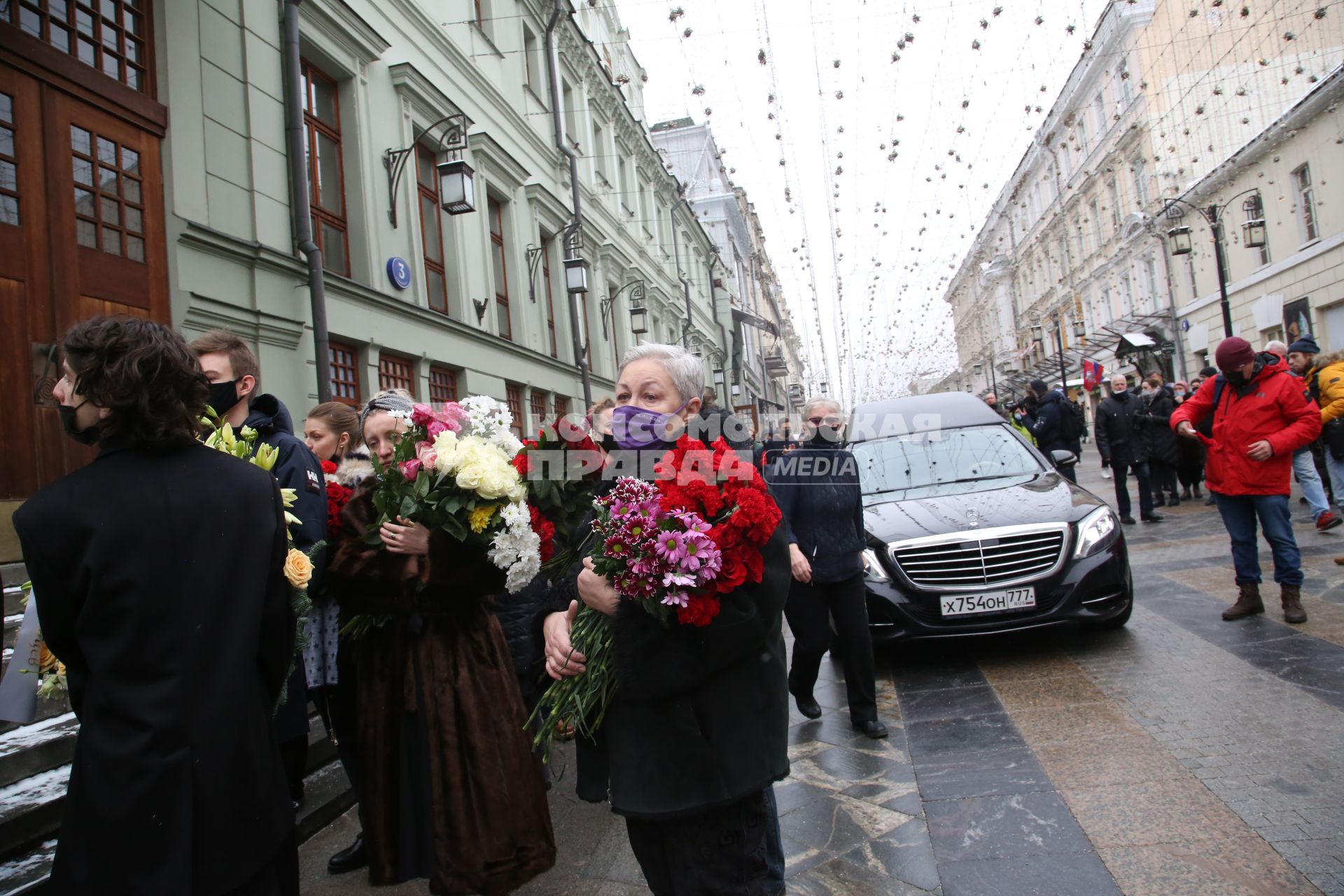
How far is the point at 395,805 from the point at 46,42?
707cm

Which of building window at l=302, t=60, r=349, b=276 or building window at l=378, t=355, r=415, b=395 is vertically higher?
building window at l=302, t=60, r=349, b=276

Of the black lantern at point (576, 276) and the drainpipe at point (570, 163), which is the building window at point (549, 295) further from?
the black lantern at point (576, 276)

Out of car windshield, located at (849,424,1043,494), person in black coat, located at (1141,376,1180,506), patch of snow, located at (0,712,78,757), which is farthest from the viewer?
person in black coat, located at (1141,376,1180,506)

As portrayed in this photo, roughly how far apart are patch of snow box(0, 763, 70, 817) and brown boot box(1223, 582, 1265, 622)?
656cm

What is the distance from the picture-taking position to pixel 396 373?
1138 centimetres

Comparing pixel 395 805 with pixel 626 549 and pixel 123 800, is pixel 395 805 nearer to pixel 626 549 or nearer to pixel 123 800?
pixel 123 800

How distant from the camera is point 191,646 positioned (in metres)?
1.81

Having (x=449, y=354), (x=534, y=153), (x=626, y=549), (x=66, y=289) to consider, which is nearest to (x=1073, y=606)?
(x=626, y=549)

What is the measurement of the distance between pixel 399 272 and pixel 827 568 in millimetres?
8705

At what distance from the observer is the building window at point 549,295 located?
58.5 ft

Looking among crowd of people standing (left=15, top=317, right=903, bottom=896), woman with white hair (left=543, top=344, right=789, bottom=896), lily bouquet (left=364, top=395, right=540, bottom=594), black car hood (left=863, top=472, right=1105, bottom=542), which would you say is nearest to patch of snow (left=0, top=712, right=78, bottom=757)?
crowd of people standing (left=15, top=317, right=903, bottom=896)

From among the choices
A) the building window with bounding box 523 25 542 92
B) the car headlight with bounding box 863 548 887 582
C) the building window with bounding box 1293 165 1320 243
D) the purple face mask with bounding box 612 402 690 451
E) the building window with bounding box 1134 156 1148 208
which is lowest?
the car headlight with bounding box 863 548 887 582

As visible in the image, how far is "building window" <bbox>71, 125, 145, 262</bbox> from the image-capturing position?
22.7ft

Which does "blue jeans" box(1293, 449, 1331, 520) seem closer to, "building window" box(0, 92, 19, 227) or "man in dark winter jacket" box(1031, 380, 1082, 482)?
"man in dark winter jacket" box(1031, 380, 1082, 482)
